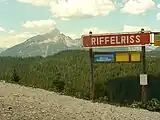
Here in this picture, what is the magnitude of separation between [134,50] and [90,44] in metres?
2.88

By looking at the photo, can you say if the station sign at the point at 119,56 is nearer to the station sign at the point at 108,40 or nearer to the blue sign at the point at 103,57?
the blue sign at the point at 103,57

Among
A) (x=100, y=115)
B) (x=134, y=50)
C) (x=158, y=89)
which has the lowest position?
(x=158, y=89)

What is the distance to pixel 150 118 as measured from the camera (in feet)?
57.0

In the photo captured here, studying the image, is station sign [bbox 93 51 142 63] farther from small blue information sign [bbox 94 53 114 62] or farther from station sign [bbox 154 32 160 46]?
station sign [bbox 154 32 160 46]

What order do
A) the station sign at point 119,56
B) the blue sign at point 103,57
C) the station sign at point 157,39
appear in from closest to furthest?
the station sign at point 157,39 → the station sign at point 119,56 → the blue sign at point 103,57

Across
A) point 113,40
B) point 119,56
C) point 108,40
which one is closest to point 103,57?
point 119,56

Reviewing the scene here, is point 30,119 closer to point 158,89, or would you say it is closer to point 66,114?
point 66,114

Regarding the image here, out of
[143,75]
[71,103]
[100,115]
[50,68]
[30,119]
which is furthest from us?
[50,68]

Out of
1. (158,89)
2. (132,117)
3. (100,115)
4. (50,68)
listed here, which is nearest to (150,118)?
(132,117)

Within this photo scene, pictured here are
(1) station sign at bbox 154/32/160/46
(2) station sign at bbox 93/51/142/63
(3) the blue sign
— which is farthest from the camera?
(3) the blue sign

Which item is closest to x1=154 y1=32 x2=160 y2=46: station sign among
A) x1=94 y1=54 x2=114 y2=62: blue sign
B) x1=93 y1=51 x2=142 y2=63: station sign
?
x1=93 y1=51 x2=142 y2=63: station sign

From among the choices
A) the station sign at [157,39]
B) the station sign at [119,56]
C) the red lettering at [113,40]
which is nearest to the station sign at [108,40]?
the red lettering at [113,40]

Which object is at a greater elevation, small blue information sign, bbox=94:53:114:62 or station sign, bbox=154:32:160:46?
station sign, bbox=154:32:160:46

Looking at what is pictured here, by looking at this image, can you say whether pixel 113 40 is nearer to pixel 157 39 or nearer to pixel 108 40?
pixel 108 40
